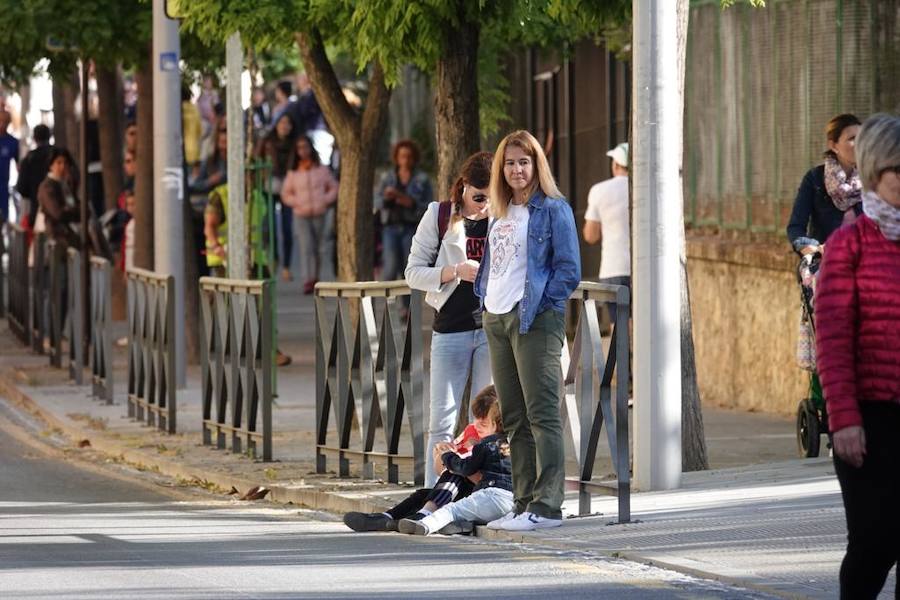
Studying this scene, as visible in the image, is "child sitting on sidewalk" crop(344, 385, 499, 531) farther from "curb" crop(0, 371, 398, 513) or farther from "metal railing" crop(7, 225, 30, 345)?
"metal railing" crop(7, 225, 30, 345)

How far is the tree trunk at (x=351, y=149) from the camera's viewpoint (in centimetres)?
1505

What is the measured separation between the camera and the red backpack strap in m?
10.6

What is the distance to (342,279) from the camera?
1519 cm

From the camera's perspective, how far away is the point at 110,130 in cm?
2459

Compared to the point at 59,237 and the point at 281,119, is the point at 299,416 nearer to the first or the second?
the point at 59,237

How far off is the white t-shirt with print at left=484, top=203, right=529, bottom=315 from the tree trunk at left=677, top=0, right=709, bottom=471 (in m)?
1.87

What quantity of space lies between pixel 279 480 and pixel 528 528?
2852 mm

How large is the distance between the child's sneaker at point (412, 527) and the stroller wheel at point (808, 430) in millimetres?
3060

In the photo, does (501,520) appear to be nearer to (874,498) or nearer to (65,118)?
(874,498)

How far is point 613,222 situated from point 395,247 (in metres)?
7.51

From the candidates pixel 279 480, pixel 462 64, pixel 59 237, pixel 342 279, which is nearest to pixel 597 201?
pixel 342 279

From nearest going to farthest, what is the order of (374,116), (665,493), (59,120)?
(665,493) → (374,116) → (59,120)

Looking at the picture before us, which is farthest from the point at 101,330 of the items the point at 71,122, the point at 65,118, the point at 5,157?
the point at 71,122

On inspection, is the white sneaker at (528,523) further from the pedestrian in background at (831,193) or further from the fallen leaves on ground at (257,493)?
the pedestrian in background at (831,193)
